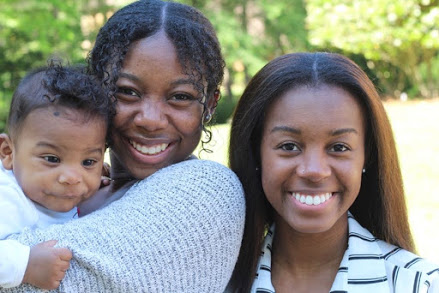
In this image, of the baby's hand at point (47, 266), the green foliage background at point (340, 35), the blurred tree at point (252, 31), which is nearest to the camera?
the baby's hand at point (47, 266)

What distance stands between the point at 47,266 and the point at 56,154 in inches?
21.4

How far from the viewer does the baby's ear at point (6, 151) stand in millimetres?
2379

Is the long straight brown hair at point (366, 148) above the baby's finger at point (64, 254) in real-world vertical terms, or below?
above

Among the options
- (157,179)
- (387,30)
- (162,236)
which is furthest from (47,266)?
(387,30)

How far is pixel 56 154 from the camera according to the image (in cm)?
227

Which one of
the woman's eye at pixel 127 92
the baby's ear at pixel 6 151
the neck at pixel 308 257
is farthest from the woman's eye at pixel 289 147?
the baby's ear at pixel 6 151

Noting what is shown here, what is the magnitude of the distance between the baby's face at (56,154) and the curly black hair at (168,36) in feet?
0.78

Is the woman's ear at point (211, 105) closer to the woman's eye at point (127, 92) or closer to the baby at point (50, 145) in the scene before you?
the woman's eye at point (127, 92)

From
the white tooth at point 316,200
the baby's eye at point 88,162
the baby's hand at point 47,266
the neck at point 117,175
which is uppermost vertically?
the neck at point 117,175

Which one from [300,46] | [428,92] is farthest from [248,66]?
[428,92]

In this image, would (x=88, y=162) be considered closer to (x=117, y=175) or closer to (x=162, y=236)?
(x=117, y=175)

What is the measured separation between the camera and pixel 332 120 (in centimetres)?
229

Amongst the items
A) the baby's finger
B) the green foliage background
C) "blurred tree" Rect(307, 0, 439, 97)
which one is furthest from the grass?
the baby's finger

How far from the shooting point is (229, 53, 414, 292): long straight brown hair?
241cm
